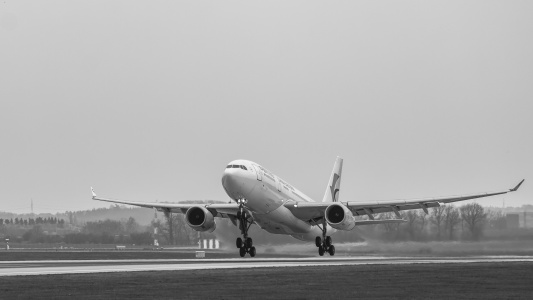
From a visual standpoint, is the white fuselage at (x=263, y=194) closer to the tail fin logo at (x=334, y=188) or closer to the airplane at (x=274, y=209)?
the airplane at (x=274, y=209)

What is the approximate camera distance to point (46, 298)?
2867cm

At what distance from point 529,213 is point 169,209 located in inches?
1162

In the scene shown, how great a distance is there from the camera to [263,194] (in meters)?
59.2

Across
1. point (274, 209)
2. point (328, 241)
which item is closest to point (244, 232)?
point (274, 209)

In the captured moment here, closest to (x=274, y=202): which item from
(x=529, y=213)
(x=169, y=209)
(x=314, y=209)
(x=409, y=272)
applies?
(x=314, y=209)

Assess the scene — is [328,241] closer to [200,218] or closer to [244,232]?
[244,232]

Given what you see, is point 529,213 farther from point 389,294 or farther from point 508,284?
point 389,294

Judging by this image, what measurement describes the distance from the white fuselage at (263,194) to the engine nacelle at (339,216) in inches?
106

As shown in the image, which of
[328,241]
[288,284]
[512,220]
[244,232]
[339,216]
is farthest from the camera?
[512,220]

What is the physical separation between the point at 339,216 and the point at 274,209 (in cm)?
479

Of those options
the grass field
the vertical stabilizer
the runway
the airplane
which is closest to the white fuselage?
the airplane

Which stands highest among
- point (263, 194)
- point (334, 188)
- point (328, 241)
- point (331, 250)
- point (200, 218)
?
point (334, 188)

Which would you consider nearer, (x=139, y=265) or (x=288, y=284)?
(x=288, y=284)

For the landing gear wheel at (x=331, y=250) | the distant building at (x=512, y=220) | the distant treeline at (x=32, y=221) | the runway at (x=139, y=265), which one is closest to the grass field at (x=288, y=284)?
the runway at (x=139, y=265)
